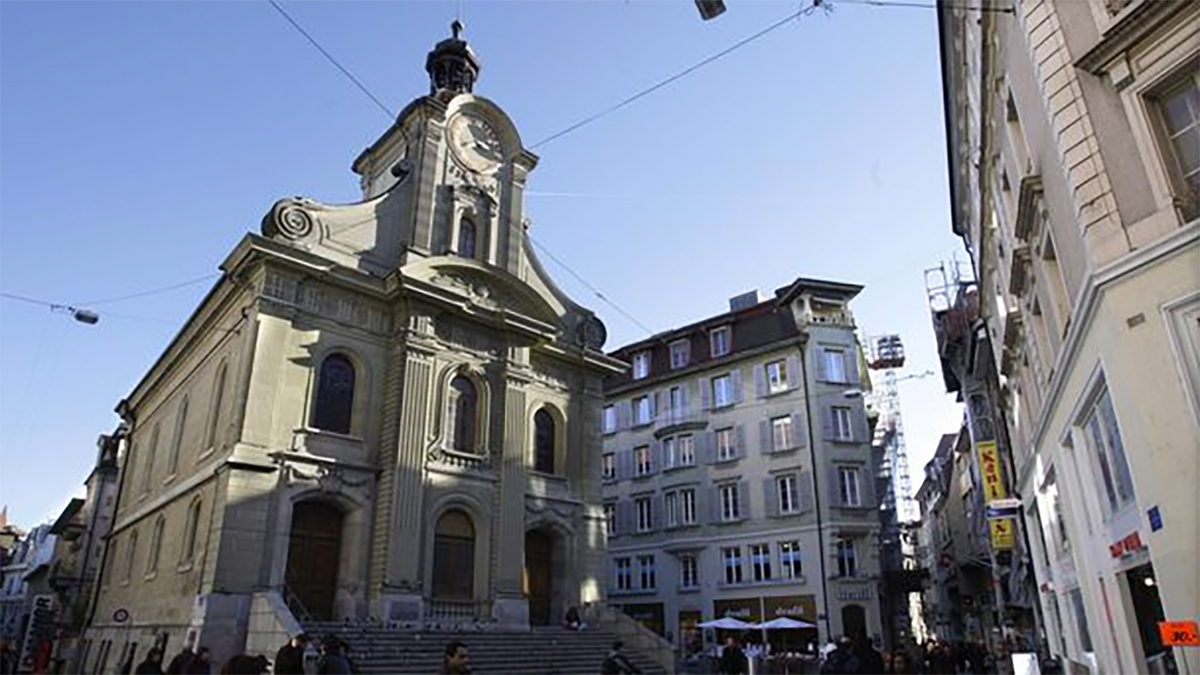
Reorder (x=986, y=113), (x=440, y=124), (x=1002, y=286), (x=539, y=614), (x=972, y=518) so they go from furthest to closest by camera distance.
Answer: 1. (x=972, y=518)
2. (x=440, y=124)
3. (x=539, y=614)
4. (x=1002, y=286)
5. (x=986, y=113)

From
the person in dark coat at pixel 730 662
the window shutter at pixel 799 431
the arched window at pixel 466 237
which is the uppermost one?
the arched window at pixel 466 237

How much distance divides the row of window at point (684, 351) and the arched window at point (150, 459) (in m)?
23.0

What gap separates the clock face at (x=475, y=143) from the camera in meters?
27.2

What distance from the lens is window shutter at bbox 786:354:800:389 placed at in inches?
1394

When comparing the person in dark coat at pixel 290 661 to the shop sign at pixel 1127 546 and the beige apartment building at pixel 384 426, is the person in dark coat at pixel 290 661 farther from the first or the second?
the shop sign at pixel 1127 546

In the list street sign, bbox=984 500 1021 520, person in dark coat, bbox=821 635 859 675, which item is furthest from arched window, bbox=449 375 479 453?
street sign, bbox=984 500 1021 520

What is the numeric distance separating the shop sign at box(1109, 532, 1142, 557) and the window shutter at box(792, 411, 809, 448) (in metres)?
23.6

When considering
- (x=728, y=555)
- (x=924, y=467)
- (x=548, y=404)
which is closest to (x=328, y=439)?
(x=548, y=404)

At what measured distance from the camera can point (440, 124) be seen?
26.5m

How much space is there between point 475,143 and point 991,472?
70.3 feet

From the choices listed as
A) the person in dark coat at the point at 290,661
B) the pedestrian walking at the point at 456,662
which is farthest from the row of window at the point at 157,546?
the pedestrian walking at the point at 456,662

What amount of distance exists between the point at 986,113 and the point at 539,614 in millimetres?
19194

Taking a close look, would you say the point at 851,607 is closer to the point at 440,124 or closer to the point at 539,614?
the point at 539,614

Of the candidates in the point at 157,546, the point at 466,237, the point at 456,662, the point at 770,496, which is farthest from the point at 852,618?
the point at 456,662
